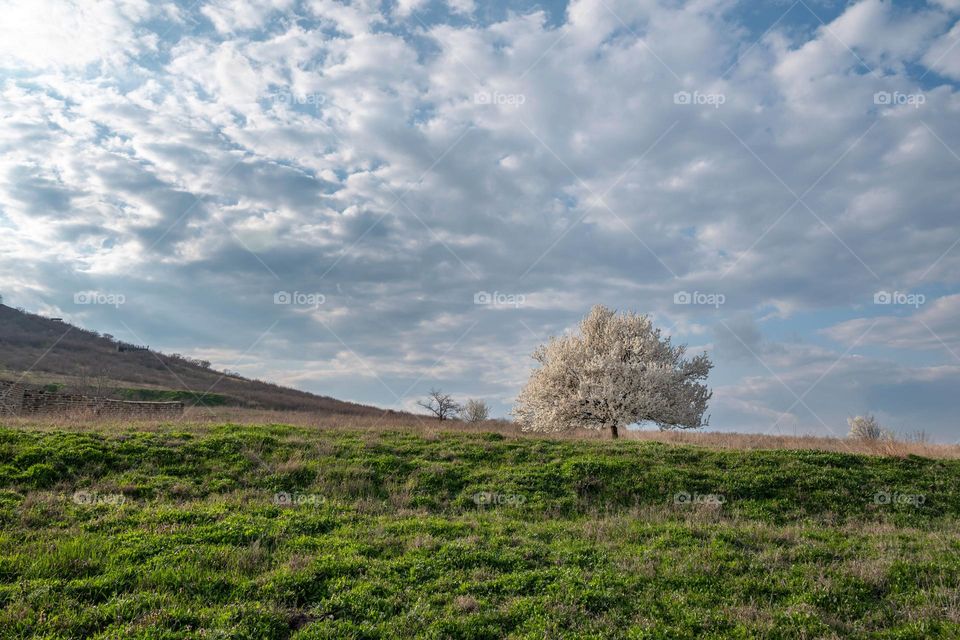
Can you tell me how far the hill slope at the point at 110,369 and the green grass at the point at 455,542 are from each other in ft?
126

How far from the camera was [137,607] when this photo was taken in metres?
8.60

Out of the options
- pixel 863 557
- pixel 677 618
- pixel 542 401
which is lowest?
pixel 677 618

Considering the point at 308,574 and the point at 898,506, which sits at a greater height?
the point at 898,506

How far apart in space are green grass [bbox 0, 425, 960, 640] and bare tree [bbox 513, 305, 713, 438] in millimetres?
10881

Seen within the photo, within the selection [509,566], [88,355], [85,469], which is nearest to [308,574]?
[509,566]

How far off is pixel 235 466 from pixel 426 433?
8515mm

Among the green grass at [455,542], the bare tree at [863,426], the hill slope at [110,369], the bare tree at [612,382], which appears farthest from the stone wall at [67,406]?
the bare tree at [863,426]

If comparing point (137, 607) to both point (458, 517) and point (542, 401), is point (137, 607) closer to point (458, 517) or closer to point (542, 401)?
point (458, 517)

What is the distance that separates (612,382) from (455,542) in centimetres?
2186

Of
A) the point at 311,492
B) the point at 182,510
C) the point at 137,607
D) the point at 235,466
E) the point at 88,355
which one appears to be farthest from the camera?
the point at 88,355

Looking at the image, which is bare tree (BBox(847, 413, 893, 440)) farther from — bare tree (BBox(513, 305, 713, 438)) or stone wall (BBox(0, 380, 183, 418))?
stone wall (BBox(0, 380, 183, 418))

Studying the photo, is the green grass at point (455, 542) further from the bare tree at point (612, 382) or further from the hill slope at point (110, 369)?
the hill slope at point (110, 369)

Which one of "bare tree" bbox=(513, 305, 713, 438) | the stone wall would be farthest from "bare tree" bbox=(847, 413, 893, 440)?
the stone wall

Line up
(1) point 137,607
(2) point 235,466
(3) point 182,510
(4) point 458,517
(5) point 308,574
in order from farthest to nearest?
(2) point 235,466 < (4) point 458,517 < (3) point 182,510 < (5) point 308,574 < (1) point 137,607
